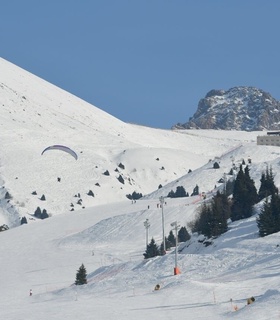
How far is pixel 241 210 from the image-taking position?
71188 mm

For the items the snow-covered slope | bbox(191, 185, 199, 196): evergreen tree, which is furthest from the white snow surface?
bbox(191, 185, 199, 196): evergreen tree

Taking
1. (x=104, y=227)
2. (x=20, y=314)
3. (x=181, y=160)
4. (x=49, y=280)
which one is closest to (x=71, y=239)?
(x=104, y=227)

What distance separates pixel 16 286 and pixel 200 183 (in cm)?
6505

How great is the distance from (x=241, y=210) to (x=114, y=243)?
1667 cm

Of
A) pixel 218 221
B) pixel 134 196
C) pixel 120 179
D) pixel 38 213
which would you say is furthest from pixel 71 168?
pixel 218 221

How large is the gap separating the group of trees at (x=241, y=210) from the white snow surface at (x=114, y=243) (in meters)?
1.16

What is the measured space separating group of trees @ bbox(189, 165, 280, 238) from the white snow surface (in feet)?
3.79

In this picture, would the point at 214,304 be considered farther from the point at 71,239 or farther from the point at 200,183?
the point at 200,183

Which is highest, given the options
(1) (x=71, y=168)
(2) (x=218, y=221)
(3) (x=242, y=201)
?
(1) (x=71, y=168)

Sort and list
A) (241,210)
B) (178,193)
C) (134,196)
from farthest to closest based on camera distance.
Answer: (134,196) < (178,193) < (241,210)

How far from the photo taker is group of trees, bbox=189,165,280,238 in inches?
2308

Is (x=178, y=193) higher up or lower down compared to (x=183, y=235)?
higher up

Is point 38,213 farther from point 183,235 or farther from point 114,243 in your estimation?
point 183,235

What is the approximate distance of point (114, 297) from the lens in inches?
1706
